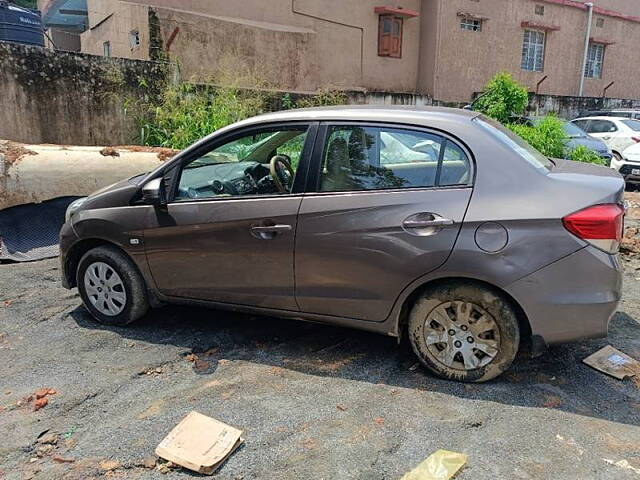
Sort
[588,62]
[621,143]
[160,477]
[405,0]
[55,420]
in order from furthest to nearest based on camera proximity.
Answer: [588,62], [405,0], [621,143], [55,420], [160,477]

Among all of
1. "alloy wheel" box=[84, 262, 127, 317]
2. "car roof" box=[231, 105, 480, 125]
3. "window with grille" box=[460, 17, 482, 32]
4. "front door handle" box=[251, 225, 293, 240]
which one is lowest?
"alloy wheel" box=[84, 262, 127, 317]

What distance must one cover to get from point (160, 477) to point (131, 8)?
495 inches

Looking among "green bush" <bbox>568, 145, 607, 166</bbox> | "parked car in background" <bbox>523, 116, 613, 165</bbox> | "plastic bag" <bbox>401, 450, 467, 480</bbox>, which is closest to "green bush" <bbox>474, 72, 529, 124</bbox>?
"parked car in background" <bbox>523, 116, 613, 165</bbox>

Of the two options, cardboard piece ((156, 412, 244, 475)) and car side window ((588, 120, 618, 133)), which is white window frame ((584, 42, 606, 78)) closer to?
car side window ((588, 120, 618, 133))

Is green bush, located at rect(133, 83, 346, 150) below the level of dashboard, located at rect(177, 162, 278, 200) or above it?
above

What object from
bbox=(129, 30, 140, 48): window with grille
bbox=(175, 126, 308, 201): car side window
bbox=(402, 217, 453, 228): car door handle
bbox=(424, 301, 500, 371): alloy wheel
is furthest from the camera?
bbox=(129, 30, 140, 48): window with grille

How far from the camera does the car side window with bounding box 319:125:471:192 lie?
318 centimetres

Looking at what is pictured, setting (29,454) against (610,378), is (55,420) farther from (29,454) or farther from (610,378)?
(610,378)

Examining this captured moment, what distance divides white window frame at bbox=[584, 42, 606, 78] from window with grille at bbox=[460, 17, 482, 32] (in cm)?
620

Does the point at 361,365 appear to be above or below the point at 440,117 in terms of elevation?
below

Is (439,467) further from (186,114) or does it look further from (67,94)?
(67,94)

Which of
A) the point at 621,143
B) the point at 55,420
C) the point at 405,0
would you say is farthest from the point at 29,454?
the point at 405,0

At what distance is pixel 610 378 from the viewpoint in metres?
3.36

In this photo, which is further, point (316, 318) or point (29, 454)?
point (316, 318)
